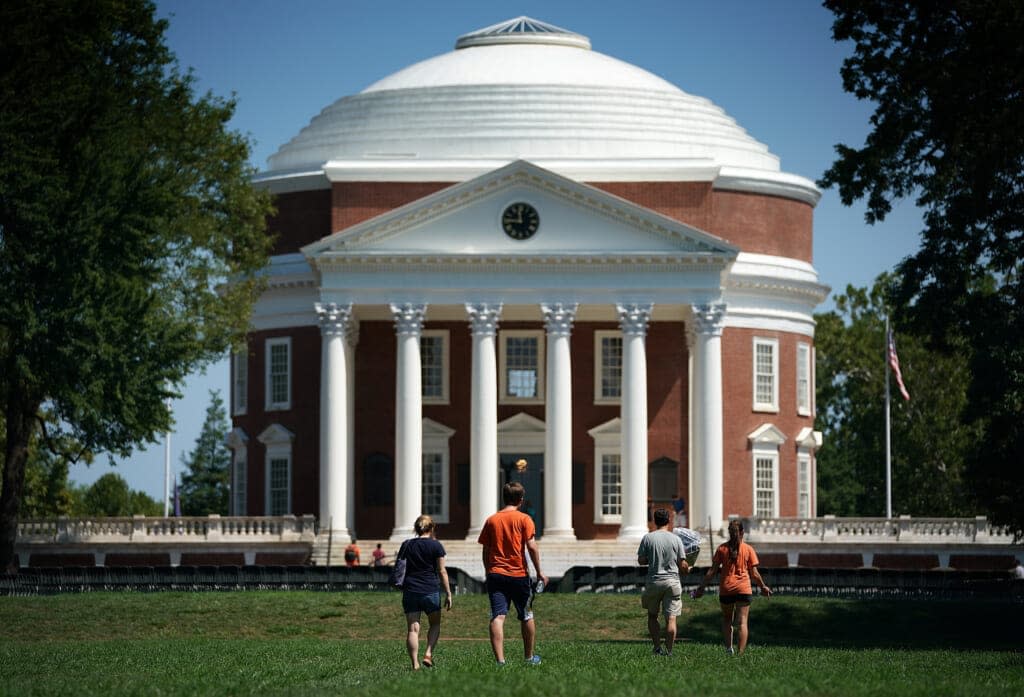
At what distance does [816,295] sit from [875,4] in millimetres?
38370

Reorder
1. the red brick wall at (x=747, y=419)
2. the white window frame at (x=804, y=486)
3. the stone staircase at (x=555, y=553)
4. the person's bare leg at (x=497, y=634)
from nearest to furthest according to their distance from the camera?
the person's bare leg at (x=497, y=634), the stone staircase at (x=555, y=553), the red brick wall at (x=747, y=419), the white window frame at (x=804, y=486)

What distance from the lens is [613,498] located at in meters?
75.8

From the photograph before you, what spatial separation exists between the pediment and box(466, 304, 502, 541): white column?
2.37 metres

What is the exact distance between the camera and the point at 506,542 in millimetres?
28812

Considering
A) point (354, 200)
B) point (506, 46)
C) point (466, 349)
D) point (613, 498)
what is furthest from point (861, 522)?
point (506, 46)

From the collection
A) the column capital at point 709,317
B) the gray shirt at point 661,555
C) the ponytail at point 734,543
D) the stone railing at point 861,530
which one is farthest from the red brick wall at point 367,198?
the gray shirt at point 661,555

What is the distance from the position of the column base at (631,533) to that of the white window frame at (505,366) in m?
7.31

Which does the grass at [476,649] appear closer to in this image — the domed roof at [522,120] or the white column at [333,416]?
the white column at [333,416]

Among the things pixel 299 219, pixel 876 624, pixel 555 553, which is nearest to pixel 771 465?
pixel 555 553

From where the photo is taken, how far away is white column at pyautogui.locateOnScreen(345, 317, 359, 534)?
72.4 m

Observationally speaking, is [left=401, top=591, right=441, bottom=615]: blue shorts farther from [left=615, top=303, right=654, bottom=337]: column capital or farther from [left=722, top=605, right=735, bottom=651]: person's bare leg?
[left=615, top=303, right=654, bottom=337]: column capital

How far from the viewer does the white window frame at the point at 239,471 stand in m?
80.2

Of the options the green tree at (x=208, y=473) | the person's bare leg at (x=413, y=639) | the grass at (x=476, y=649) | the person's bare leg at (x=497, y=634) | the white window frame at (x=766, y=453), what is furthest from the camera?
the green tree at (x=208, y=473)

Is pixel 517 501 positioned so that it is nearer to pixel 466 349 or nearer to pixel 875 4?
pixel 875 4
